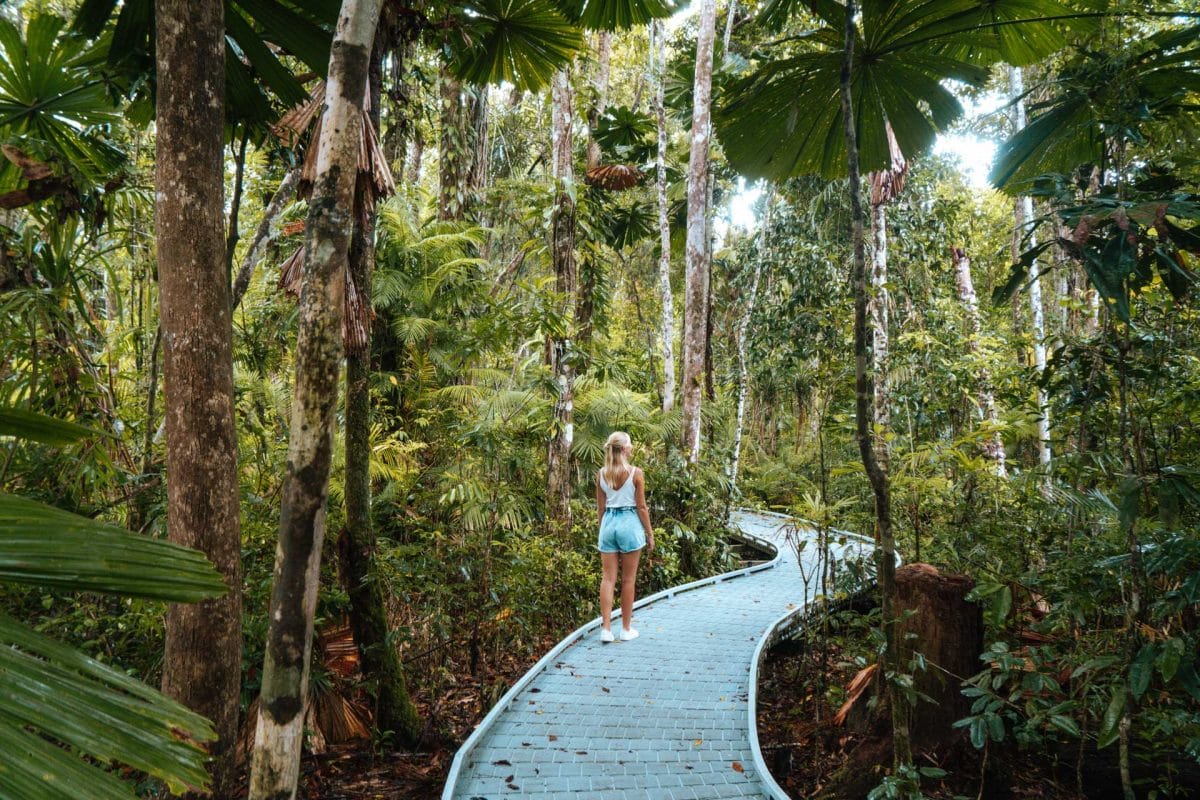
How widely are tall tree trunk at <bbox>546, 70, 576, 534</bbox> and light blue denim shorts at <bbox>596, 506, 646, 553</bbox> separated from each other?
80.5 inches

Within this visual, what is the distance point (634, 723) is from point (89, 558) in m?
4.11

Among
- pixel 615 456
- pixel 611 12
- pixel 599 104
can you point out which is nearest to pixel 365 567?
pixel 615 456

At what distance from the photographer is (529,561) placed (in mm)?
6090

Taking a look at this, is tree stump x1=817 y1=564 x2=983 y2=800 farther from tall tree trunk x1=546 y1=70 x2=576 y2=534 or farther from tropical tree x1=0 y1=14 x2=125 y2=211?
tropical tree x1=0 y1=14 x2=125 y2=211

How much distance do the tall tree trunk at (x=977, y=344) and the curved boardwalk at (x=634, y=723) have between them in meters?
4.12

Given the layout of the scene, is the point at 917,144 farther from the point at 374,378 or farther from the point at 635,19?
the point at 374,378

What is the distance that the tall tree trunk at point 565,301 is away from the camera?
25.7ft

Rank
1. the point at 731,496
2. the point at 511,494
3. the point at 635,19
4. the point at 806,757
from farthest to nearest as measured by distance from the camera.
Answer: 1. the point at 731,496
2. the point at 511,494
3. the point at 635,19
4. the point at 806,757

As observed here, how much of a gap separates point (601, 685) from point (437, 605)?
1433 mm

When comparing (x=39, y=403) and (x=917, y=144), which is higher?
(x=917, y=144)

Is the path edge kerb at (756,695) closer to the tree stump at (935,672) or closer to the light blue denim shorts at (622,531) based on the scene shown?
the tree stump at (935,672)

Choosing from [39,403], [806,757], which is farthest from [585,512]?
[39,403]

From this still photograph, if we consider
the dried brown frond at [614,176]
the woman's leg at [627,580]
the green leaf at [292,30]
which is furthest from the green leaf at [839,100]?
the dried brown frond at [614,176]

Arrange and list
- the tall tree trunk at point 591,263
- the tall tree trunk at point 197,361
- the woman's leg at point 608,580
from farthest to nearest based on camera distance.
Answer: the tall tree trunk at point 591,263 → the woman's leg at point 608,580 → the tall tree trunk at point 197,361
